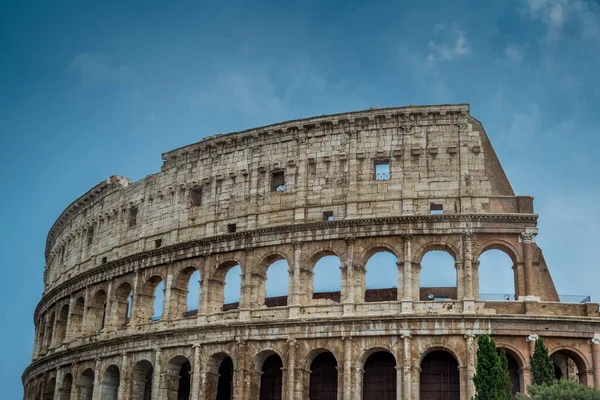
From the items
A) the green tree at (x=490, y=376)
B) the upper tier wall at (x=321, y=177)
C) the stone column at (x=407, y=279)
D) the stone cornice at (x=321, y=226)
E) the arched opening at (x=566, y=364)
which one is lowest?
the green tree at (x=490, y=376)

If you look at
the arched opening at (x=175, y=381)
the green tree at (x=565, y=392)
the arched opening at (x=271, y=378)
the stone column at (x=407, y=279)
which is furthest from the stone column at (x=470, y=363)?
the arched opening at (x=175, y=381)

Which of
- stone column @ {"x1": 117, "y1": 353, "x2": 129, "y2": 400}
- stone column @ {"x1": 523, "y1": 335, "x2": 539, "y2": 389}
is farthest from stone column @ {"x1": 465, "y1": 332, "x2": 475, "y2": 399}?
stone column @ {"x1": 117, "y1": 353, "x2": 129, "y2": 400}

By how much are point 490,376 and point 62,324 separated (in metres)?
28.6

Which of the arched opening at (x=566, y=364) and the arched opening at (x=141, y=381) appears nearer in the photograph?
the arched opening at (x=566, y=364)

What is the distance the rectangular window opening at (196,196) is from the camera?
40.5 m

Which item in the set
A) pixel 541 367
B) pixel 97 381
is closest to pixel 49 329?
pixel 97 381

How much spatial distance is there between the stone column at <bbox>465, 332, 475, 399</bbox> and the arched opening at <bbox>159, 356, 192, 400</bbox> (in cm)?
1299

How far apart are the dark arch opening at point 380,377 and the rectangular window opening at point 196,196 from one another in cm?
1207

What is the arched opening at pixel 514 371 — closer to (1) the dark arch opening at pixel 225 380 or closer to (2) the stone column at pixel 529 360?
(2) the stone column at pixel 529 360

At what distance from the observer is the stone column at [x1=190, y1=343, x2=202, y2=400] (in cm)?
3622

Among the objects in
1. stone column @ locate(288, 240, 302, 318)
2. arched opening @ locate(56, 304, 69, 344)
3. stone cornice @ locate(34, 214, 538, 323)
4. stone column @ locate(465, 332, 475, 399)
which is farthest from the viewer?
arched opening @ locate(56, 304, 69, 344)

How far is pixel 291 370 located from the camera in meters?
34.0

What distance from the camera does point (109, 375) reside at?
41.5 metres

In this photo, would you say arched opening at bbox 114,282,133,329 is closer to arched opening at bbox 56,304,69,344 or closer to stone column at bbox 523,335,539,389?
arched opening at bbox 56,304,69,344
